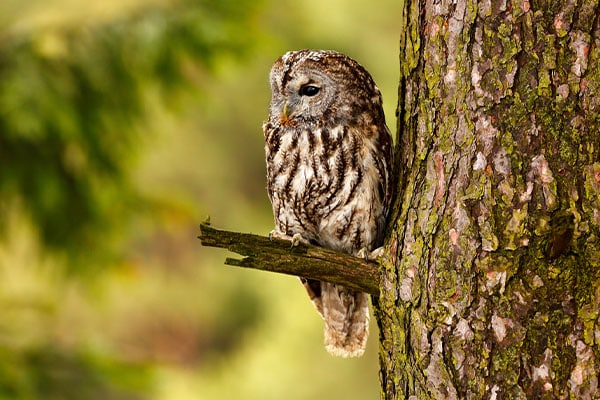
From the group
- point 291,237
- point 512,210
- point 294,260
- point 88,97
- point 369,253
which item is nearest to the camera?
point 512,210

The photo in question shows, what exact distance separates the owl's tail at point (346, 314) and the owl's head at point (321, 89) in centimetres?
57

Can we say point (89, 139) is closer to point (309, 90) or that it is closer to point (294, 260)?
point (309, 90)

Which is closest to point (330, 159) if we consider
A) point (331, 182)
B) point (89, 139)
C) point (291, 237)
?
point (331, 182)

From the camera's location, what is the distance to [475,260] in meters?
1.92

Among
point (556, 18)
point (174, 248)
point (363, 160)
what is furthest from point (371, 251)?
point (174, 248)

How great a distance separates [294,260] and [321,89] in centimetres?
67

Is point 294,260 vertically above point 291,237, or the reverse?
point 291,237

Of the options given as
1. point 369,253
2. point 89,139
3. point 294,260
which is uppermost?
point 89,139

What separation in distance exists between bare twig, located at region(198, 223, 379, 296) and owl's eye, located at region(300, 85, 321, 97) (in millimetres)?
597

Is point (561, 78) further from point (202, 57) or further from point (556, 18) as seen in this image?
point (202, 57)

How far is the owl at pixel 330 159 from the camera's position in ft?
8.08

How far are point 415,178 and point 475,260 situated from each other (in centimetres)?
28

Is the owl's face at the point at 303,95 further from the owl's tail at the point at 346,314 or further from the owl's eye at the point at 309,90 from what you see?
the owl's tail at the point at 346,314

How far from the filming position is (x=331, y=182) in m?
2.53
